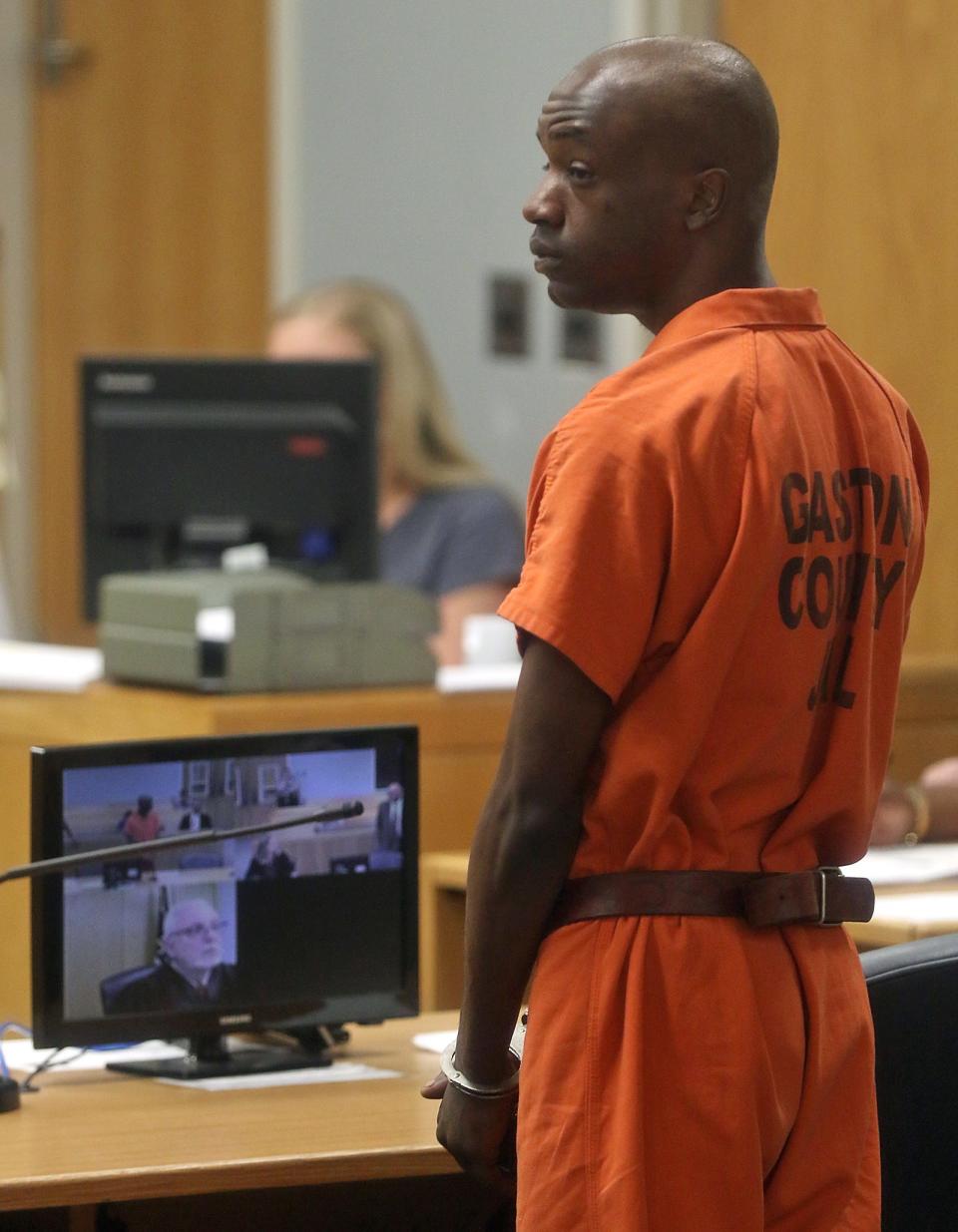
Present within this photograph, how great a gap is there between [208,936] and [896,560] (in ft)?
2.72

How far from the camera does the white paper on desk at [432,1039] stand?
6.97 ft

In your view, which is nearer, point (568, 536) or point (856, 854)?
point (568, 536)

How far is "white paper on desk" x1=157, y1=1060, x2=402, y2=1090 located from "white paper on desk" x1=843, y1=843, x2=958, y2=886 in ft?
2.35

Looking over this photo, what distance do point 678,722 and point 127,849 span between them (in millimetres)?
708

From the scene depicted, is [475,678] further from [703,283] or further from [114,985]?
[703,283]

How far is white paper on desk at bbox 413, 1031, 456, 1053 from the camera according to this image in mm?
2125

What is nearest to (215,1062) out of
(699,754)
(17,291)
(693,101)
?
(699,754)

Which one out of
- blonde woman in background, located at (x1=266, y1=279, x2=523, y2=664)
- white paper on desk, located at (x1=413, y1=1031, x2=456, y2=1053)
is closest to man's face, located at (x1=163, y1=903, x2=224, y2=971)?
white paper on desk, located at (x1=413, y1=1031, x2=456, y2=1053)

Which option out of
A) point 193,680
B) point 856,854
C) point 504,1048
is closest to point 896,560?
point 856,854

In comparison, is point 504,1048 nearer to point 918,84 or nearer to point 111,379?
point 111,379

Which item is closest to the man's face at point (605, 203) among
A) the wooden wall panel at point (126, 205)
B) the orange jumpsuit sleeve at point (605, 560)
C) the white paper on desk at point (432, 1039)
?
the orange jumpsuit sleeve at point (605, 560)

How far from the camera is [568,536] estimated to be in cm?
135

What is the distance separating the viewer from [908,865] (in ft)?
8.79

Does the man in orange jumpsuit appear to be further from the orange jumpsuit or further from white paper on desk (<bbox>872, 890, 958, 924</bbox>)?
white paper on desk (<bbox>872, 890, 958, 924</bbox>)
